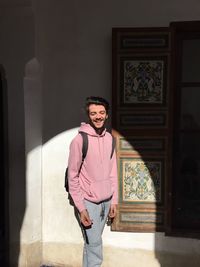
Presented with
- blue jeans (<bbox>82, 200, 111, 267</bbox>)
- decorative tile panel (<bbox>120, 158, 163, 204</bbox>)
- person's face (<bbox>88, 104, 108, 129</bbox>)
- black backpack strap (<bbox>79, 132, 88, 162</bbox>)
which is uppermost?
person's face (<bbox>88, 104, 108, 129</bbox>)

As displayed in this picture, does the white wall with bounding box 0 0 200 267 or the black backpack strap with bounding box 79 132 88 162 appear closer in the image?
the black backpack strap with bounding box 79 132 88 162

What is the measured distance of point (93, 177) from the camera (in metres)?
2.99

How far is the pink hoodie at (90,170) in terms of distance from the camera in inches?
116

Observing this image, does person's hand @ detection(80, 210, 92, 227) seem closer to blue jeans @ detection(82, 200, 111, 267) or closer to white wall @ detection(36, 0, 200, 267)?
blue jeans @ detection(82, 200, 111, 267)

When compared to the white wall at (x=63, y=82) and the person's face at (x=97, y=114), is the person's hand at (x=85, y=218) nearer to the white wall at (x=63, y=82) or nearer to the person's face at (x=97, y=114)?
the person's face at (x=97, y=114)

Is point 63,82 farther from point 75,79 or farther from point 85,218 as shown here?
point 85,218

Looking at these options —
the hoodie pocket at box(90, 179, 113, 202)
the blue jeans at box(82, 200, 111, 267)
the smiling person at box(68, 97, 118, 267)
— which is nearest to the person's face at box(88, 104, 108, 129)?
the smiling person at box(68, 97, 118, 267)

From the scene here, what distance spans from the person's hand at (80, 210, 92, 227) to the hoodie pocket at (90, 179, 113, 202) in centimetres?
12

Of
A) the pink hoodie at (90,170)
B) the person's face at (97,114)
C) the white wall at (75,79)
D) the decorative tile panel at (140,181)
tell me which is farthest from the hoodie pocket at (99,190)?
the white wall at (75,79)

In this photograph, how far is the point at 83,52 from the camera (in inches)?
140

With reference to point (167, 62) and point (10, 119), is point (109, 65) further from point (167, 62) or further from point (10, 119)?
point (10, 119)

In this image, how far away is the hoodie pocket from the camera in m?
2.98

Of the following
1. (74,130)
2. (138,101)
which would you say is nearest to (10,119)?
(74,130)

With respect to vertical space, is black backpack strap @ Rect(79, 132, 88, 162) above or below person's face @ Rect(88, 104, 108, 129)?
below
